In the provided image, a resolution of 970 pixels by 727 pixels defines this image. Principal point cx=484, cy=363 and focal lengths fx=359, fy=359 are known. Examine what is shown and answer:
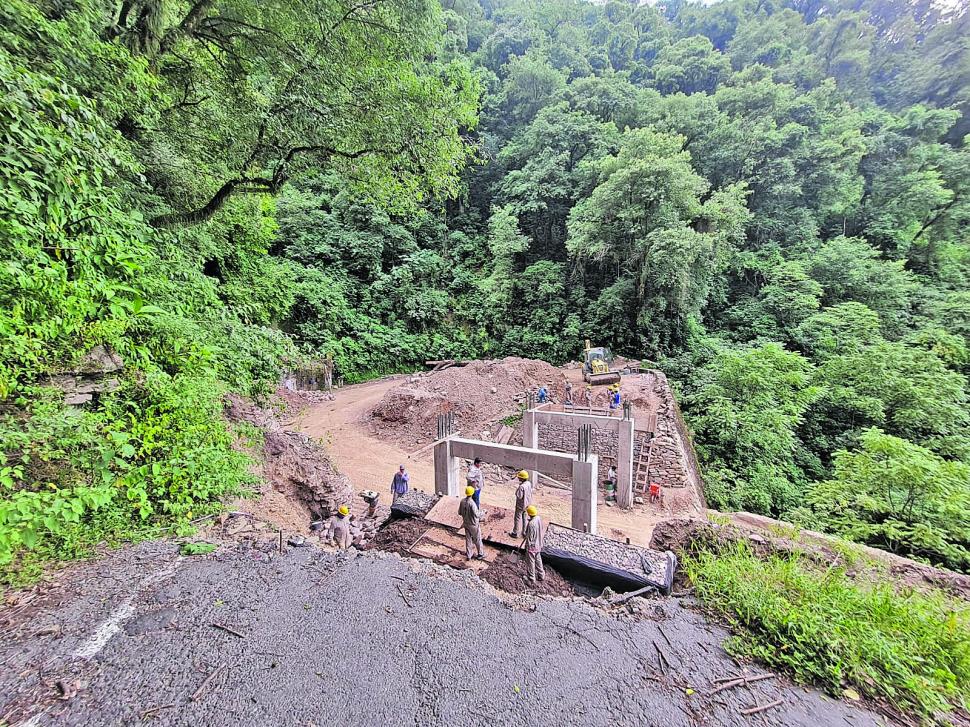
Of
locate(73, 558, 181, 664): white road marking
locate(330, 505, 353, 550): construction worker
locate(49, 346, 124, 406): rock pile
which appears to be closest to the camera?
locate(73, 558, 181, 664): white road marking

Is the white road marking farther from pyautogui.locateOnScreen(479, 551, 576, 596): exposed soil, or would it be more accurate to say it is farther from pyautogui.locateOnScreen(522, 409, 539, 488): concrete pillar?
pyautogui.locateOnScreen(522, 409, 539, 488): concrete pillar

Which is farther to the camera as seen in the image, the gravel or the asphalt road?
the gravel

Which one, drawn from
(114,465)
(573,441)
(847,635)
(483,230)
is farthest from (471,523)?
(483,230)

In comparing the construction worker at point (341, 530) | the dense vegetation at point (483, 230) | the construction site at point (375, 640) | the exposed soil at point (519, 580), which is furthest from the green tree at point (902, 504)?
the construction worker at point (341, 530)

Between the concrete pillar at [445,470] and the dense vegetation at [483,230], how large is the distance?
3570mm

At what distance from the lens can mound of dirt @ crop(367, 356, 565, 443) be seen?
1352 centimetres

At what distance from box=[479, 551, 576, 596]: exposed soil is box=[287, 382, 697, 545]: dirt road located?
12.7 feet

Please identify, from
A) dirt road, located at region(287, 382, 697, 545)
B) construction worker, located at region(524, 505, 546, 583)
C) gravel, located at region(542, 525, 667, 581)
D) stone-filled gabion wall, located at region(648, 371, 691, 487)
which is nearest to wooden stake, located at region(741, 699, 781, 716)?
gravel, located at region(542, 525, 667, 581)

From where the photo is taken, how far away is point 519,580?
4715mm

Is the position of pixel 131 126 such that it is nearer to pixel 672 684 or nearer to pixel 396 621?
pixel 396 621

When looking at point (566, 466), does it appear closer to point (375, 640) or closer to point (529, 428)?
point (529, 428)

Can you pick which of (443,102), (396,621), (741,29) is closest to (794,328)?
(443,102)

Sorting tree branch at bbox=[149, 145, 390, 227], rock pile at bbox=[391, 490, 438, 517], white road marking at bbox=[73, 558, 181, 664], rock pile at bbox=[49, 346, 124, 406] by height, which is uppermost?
tree branch at bbox=[149, 145, 390, 227]

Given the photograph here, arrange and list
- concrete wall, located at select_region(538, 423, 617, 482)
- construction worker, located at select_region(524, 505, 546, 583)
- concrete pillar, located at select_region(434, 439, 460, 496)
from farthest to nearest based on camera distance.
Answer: concrete wall, located at select_region(538, 423, 617, 482), concrete pillar, located at select_region(434, 439, 460, 496), construction worker, located at select_region(524, 505, 546, 583)
